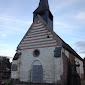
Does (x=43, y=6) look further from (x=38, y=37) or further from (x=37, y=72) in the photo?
(x=37, y=72)

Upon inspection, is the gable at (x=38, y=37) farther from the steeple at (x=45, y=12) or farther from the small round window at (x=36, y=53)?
the steeple at (x=45, y=12)

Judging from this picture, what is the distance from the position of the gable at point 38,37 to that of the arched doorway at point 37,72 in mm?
2630

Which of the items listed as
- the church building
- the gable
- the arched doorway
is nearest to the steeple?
the church building

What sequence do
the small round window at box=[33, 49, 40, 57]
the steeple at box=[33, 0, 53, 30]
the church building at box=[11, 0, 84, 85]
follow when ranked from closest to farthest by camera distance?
the church building at box=[11, 0, 84, 85] → the small round window at box=[33, 49, 40, 57] → the steeple at box=[33, 0, 53, 30]

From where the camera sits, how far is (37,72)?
53.5 ft

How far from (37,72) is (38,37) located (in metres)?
5.00

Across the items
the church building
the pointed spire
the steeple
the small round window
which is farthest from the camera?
the pointed spire

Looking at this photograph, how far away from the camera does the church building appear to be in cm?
1459

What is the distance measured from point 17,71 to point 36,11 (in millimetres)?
10469

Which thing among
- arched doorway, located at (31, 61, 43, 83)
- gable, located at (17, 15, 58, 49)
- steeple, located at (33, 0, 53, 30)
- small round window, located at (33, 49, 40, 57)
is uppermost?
steeple, located at (33, 0, 53, 30)

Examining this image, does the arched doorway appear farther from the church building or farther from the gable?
the gable

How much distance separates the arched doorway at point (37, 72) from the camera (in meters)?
15.9

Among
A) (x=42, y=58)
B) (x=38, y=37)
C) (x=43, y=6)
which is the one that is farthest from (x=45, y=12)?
(x=42, y=58)

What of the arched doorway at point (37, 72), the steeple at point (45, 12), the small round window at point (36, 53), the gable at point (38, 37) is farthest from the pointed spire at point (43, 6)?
the arched doorway at point (37, 72)
